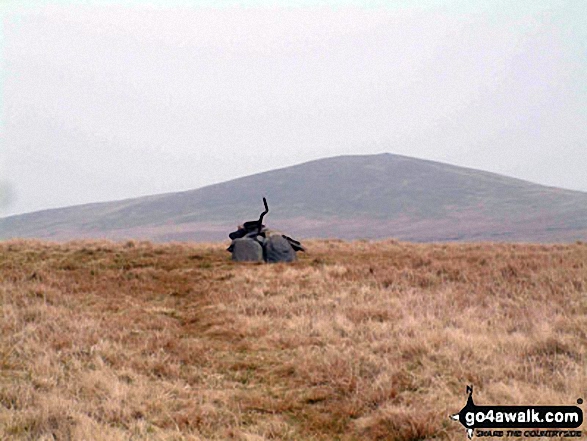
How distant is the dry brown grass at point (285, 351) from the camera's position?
16.9ft

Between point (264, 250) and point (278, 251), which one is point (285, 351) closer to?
point (278, 251)

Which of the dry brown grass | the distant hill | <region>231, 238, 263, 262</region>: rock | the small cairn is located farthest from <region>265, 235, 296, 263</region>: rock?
the distant hill

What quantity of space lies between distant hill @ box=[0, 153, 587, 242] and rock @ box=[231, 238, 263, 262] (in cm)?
8622

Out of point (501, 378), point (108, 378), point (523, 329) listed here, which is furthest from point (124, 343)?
point (523, 329)

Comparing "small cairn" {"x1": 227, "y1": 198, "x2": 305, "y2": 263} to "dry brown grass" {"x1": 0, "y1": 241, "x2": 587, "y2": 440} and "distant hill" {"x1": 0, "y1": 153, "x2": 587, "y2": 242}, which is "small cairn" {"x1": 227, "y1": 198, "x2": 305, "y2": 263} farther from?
"distant hill" {"x1": 0, "y1": 153, "x2": 587, "y2": 242}

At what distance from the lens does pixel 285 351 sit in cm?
793

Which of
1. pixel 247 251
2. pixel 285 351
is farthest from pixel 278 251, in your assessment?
pixel 285 351

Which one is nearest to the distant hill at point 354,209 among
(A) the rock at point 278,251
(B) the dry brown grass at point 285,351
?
(A) the rock at point 278,251

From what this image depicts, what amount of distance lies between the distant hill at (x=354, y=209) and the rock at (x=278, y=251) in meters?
85.5

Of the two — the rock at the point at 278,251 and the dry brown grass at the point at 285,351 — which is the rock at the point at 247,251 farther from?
the dry brown grass at the point at 285,351

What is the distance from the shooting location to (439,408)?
5.22 m

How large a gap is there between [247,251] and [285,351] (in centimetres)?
1124

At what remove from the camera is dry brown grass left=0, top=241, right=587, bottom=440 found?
203 inches

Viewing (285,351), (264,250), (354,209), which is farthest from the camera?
(354,209)
